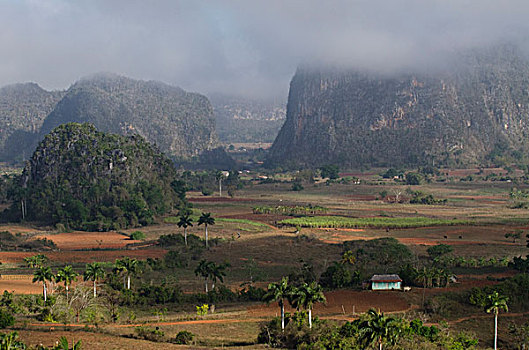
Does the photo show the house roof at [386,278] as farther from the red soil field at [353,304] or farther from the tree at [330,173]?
the tree at [330,173]

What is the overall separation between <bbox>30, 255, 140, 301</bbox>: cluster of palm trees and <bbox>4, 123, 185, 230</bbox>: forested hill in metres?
34.3

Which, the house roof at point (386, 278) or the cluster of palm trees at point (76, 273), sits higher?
the cluster of palm trees at point (76, 273)

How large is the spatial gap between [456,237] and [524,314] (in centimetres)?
3531

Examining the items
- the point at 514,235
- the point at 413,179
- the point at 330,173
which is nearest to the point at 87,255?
the point at 514,235

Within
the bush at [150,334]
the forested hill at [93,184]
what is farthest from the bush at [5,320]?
the forested hill at [93,184]

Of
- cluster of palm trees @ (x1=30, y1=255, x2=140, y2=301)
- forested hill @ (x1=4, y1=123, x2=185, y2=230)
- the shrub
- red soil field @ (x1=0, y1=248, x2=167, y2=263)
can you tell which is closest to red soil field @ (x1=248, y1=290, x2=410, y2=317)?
the shrub

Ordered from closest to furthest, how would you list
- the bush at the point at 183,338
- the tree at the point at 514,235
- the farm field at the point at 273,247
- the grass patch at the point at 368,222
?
the bush at the point at 183,338, the farm field at the point at 273,247, the tree at the point at 514,235, the grass patch at the point at 368,222

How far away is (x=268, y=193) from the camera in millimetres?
139625

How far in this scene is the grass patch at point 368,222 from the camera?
8919cm

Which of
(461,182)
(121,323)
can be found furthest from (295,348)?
(461,182)

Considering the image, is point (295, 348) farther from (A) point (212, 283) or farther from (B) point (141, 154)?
(B) point (141, 154)

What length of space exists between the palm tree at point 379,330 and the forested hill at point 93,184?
64.8m

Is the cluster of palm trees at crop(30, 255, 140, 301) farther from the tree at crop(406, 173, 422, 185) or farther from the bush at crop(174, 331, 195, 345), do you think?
the tree at crop(406, 173, 422, 185)

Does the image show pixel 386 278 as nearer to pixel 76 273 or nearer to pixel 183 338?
pixel 183 338
